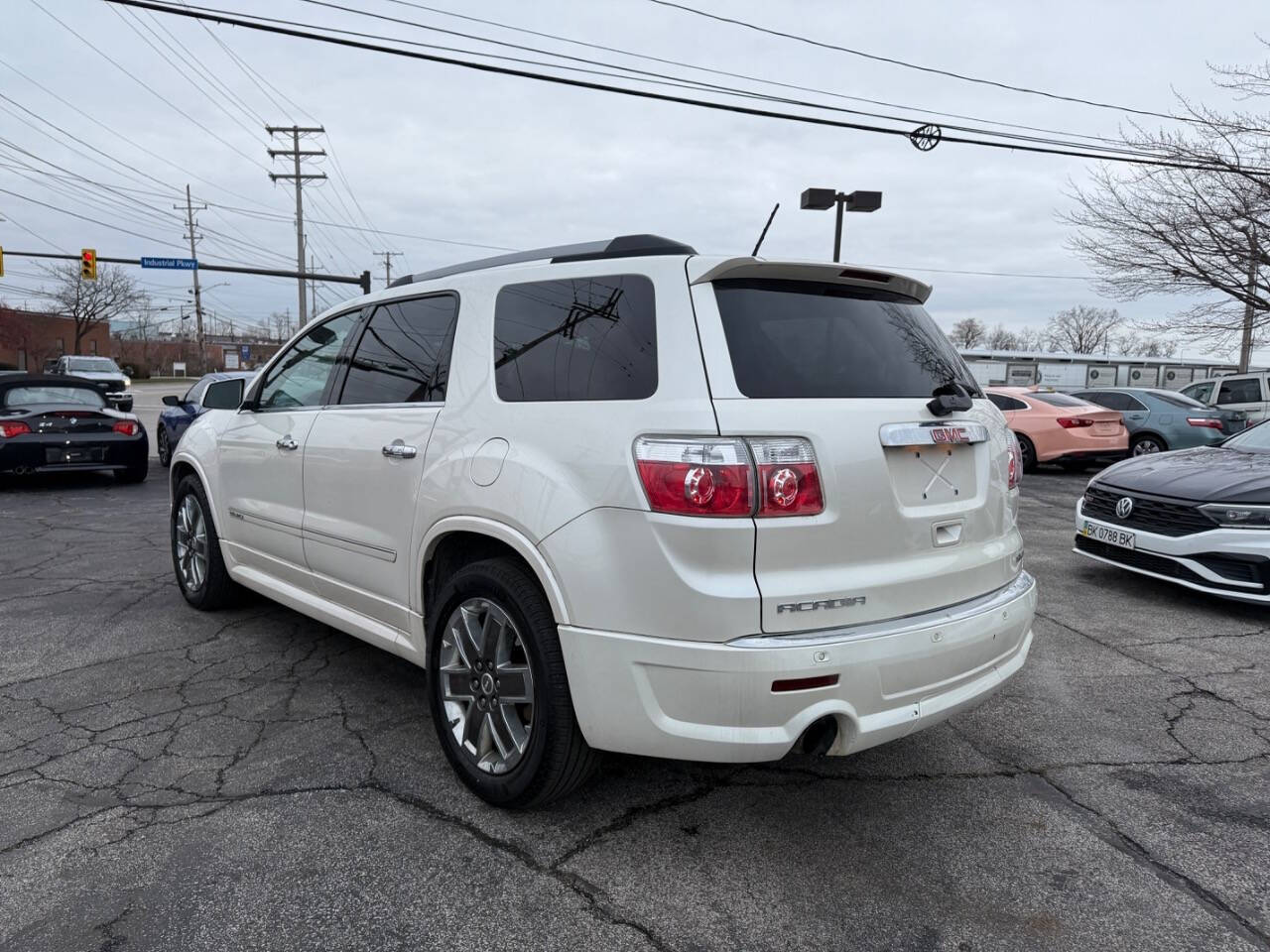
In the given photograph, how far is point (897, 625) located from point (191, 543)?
4.40 meters

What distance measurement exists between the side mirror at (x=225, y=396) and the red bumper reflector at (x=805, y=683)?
3.66 m

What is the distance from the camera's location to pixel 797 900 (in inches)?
91.9

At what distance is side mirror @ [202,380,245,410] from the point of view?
4.68 m

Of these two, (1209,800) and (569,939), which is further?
(1209,800)

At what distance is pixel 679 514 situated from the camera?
2.23 m

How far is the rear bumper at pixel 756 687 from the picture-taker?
7.25 ft

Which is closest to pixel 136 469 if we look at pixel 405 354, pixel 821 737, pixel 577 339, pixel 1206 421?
pixel 405 354

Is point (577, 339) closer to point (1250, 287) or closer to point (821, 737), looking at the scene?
point (821, 737)

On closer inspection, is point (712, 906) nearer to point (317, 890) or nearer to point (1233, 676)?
point (317, 890)

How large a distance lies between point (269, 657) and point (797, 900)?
3049 millimetres

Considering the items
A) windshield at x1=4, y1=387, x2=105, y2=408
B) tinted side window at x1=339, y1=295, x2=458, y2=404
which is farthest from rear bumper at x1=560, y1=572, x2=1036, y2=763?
windshield at x1=4, y1=387, x2=105, y2=408

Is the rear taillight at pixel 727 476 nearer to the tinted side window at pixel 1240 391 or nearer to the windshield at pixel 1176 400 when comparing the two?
the windshield at pixel 1176 400

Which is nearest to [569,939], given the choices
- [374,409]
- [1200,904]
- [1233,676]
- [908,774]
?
[908,774]

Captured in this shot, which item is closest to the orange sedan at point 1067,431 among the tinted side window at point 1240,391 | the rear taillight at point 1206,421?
the rear taillight at point 1206,421
